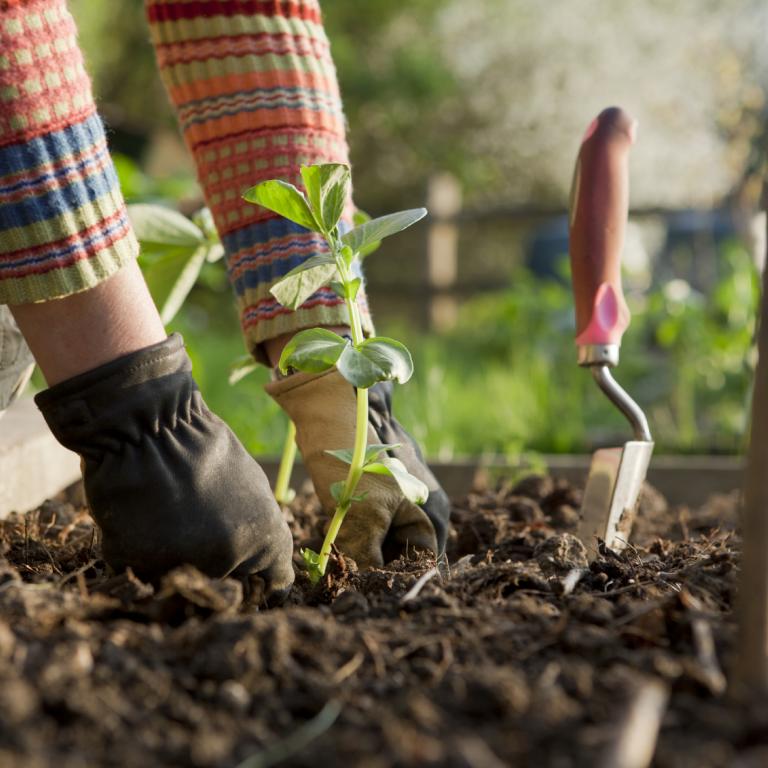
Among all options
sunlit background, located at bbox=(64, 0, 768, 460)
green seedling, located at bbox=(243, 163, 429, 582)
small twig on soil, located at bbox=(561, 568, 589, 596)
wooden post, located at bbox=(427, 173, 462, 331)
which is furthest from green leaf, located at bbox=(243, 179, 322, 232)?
wooden post, located at bbox=(427, 173, 462, 331)

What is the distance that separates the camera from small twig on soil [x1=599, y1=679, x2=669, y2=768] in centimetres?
54

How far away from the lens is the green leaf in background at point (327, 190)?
3.19 feet

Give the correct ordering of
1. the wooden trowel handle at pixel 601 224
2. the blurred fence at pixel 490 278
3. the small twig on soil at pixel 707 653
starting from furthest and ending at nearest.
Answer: the blurred fence at pixel 490 278
the wooden trowel handle at pixel 601 224
the small twig on soil at pixel 707 653

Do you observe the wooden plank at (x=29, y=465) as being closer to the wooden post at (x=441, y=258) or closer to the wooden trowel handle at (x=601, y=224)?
the wooden trowel handle at (x=601, y=224)

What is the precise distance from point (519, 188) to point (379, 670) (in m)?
13.2

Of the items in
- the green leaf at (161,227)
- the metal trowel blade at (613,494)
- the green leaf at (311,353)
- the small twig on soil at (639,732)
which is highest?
the green leaf at (161,227)

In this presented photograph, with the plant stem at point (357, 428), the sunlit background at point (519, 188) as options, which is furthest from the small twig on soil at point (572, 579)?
the sunlit background at point (519, 188)

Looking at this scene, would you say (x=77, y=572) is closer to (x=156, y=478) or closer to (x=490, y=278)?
(x=156, y=478)

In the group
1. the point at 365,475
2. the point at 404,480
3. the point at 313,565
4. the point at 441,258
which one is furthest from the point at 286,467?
the point at 441,258

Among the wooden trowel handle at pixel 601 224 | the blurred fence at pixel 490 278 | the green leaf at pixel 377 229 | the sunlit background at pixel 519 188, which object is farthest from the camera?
the blurred fence at pixel 490 278

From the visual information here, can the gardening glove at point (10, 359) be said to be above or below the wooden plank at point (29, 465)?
above

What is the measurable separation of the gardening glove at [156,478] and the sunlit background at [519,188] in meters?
1.32

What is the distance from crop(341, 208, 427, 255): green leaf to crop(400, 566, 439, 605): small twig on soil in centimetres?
36

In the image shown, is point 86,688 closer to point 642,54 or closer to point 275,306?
point 275,306
